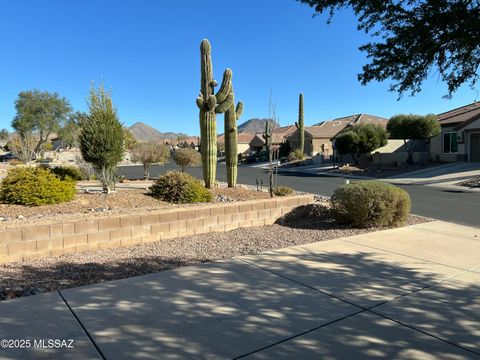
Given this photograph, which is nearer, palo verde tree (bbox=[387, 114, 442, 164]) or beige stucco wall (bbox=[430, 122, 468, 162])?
beige stucco wall (bbox=[430, 122, 468, 162])

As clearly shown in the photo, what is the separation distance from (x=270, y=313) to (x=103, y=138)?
23.3 feet

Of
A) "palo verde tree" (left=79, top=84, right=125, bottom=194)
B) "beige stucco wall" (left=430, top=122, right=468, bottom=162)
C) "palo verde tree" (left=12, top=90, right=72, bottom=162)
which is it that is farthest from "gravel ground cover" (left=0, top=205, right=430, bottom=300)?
"palo verde tree" (left=12, top=90, right=72, bottom=162)

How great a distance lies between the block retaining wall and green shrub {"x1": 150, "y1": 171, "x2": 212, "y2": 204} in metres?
1.29

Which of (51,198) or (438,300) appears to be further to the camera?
(51,198)

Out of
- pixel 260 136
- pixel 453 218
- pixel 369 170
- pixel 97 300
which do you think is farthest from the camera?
pixel 260 136

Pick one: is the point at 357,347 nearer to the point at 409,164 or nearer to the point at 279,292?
the point at 279,292

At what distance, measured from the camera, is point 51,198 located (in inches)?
295

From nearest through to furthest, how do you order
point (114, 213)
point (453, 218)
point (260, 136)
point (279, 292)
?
1. point (279, 292)
2. point (114, 213)
3. point (453, 218)
4. point (260, 136)

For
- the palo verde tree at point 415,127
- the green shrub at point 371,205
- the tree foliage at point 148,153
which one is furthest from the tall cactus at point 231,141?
the palo verde tree at point 415,127

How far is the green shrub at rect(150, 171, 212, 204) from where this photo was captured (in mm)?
8625

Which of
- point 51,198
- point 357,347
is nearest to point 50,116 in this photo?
point 51,198

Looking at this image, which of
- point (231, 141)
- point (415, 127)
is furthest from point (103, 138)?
point (415, 127)

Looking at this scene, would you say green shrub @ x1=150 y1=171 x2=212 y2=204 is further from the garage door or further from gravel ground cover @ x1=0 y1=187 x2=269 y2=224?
the garage door

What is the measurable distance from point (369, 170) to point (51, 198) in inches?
1079
